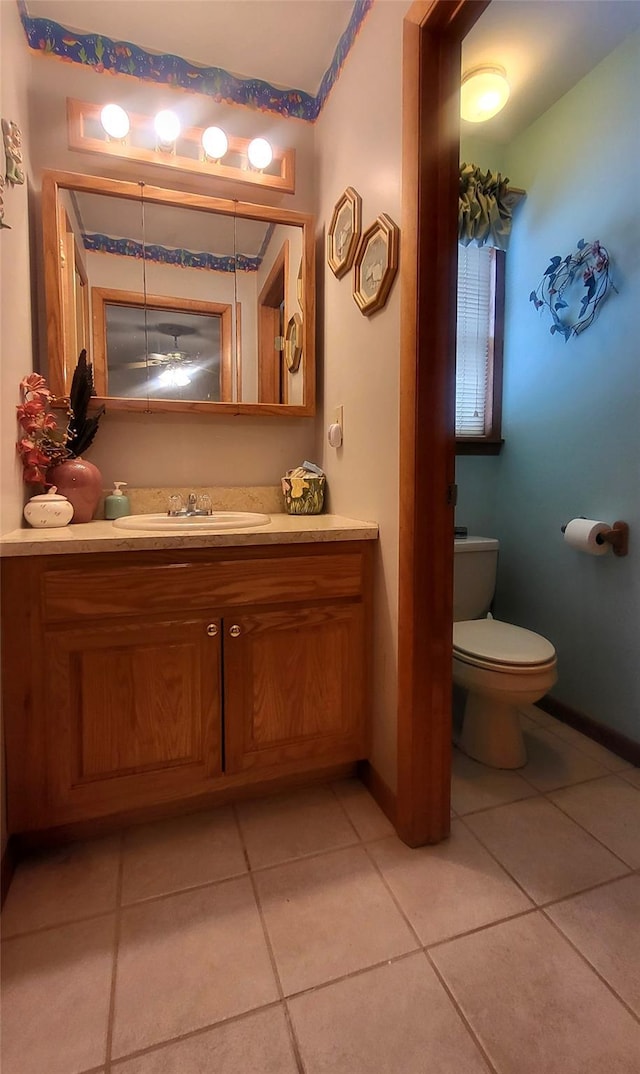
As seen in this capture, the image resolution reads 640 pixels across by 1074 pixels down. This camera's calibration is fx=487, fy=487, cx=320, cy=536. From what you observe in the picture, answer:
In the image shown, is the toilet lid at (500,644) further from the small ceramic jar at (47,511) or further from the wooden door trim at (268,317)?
the small ceramic jar at (47,511)

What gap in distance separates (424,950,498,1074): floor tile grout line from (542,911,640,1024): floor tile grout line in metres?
0.28

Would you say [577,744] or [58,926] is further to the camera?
[577,744]

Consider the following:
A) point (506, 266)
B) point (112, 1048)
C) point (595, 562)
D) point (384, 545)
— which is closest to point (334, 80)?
point (506, 266)

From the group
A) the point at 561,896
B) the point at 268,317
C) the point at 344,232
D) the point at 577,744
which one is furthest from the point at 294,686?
the point at 344,232

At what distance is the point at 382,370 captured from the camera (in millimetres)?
1390

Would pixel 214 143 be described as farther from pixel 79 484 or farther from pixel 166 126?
pixel 79 484

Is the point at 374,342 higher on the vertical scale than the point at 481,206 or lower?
lower

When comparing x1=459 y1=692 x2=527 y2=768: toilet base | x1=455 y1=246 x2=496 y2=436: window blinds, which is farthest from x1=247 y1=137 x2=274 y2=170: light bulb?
x1=459 y1=692 x2=527 y2=768: toilet base

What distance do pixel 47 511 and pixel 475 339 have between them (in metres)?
1.91

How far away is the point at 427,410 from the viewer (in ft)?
3.95

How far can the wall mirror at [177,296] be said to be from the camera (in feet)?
5.26

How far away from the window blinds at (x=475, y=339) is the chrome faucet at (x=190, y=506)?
120 centimetres

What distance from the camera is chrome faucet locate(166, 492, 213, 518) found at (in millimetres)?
1665

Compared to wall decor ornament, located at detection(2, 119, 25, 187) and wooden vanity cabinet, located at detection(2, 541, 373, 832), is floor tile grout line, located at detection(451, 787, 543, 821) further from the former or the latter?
wall decor ornament, located at detection(2, 119, 25, 187)
